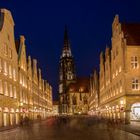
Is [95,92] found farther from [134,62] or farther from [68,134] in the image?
[68,134]

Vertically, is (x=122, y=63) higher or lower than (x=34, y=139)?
higher

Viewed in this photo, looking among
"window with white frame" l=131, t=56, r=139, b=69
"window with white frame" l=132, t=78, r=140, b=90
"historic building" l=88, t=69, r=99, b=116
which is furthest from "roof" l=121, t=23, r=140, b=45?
"historic building" l=88, t=69, r=99, b=116

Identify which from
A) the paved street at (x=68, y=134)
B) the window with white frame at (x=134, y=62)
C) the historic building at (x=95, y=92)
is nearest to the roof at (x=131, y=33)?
the window with white frame at (x=134, y=62)

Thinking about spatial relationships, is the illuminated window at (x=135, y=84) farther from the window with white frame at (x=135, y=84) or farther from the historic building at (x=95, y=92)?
the historic building at (x=95, y=92)

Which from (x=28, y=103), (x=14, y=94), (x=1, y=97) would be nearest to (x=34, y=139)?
(x=1, y=97)

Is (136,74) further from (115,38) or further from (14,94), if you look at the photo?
(14,94)

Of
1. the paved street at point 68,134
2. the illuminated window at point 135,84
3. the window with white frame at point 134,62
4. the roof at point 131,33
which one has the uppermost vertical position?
the roof at point 131,33

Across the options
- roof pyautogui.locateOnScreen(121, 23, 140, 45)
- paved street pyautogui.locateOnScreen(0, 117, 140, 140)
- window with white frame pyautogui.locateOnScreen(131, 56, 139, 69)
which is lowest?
paved street pyautogui.locateOnScreen(0, 117, 140, 140)

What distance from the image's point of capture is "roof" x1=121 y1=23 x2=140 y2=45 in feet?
203

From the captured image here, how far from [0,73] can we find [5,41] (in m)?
9.88

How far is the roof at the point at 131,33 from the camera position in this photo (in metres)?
61.9

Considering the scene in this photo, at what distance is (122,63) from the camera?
61.4 metres

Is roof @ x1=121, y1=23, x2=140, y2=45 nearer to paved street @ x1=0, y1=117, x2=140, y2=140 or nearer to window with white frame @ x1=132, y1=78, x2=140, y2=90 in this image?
window with white frame @ x1=132, y1=78, x2=140, y2=90

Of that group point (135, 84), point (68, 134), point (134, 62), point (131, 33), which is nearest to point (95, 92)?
point (131, 33)
